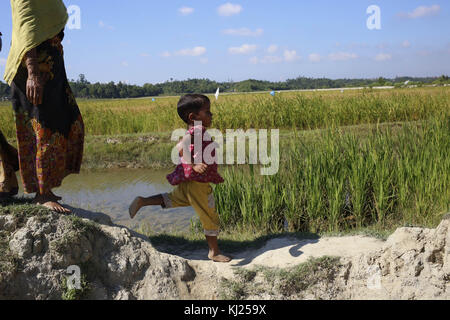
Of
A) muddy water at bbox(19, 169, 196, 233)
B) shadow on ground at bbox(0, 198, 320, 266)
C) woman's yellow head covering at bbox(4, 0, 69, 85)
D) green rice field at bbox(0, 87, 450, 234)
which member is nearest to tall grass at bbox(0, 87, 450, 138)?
muddy water at bbox(19, 169, 196, 233)

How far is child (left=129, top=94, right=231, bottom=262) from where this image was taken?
2928 millimetres

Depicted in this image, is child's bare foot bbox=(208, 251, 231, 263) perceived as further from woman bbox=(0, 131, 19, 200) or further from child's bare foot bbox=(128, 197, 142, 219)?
woman bbox=(0, 131, 19, 200)

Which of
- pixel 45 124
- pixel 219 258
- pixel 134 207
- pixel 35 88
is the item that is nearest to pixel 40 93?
pixel 35 88

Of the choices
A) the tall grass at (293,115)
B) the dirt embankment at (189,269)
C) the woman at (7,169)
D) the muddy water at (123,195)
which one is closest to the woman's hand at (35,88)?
the woman at (7,169)

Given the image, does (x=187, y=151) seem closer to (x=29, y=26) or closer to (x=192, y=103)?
(x=192, y=103)

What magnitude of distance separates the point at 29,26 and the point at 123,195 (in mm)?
3712

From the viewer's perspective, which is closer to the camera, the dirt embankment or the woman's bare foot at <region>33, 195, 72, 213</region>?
the dirt embankment

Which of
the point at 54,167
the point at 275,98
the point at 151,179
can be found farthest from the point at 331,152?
the point at 275,98

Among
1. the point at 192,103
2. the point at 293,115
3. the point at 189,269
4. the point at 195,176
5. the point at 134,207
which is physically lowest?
the point at 189,269

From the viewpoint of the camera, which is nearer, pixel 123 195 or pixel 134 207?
pixel 134 207

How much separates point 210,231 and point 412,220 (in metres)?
2.04

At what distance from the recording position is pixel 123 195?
244 inches

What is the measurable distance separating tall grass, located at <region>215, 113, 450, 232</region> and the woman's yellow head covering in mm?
2061

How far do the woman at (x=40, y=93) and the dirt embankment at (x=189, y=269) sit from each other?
1.08 ft
